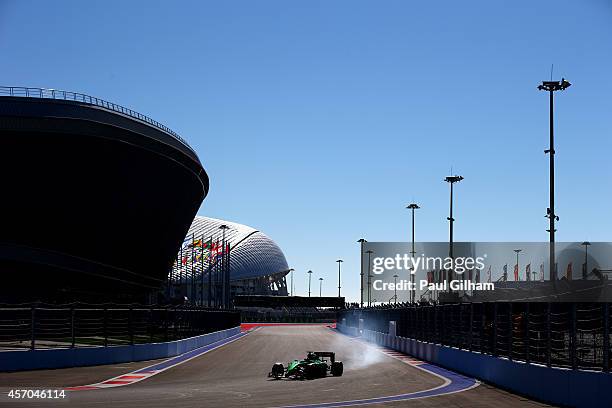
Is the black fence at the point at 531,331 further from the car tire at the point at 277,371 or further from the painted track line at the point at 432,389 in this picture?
the car tire at the point at 277,371

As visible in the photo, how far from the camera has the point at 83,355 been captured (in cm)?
3094

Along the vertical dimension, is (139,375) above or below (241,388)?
below

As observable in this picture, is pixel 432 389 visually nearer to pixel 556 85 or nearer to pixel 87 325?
pixel 87 325

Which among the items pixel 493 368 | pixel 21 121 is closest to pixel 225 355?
pixel 493 368

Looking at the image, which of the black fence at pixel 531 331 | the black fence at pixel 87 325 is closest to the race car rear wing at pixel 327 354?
the black fence at pixel 531 331

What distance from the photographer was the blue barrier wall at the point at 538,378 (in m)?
17.2

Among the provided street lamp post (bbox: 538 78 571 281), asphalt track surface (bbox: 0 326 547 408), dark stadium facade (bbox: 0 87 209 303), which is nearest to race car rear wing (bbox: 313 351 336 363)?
asphalt track surface (bbox: 0 326 547 408)

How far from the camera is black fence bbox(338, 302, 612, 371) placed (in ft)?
58.8

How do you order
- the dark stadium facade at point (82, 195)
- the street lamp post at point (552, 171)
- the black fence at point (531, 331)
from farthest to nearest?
the dark stadium facade at point (82, 195) < the street lamp post at point (552, 171) < the black fence at point (531, 331)

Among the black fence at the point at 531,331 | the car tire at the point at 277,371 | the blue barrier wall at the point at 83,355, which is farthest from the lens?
the blue barrier wall at the point at 83,355

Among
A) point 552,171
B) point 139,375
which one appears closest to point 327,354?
point 139,375

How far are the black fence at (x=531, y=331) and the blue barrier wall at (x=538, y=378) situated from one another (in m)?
0.28

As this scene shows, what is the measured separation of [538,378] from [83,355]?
56.2 feet

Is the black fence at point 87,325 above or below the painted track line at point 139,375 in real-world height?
above
